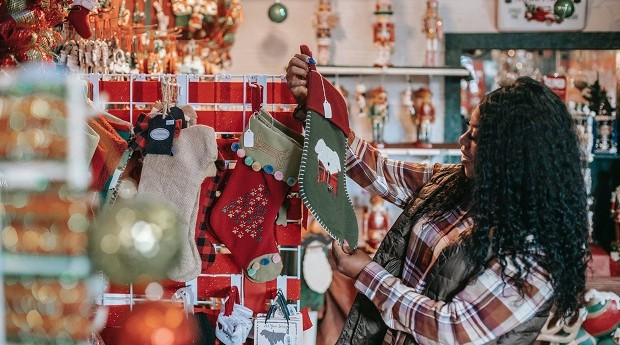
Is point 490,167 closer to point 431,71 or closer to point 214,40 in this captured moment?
point 214,40

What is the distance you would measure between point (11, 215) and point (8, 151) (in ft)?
0.18

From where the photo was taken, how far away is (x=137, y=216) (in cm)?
49

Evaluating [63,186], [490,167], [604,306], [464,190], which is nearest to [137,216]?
[63,186]

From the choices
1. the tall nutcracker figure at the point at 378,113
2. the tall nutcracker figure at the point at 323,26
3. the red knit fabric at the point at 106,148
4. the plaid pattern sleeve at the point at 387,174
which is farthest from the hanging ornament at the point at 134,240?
the tall nutcracker figure at the point at 323,26

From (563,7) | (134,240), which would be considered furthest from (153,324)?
(563,7)

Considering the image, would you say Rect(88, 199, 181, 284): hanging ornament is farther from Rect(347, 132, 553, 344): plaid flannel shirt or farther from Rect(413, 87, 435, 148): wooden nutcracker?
Rect(413, 87, 435, 148): wooden nutcracker

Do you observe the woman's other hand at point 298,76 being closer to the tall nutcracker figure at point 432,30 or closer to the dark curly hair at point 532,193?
the dark curly hair at point 532,193

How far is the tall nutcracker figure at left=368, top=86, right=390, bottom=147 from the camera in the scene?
15.1 ft

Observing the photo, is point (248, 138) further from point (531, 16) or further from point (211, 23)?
point (531, 16)

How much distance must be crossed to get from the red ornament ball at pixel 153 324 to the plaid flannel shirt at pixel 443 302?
111 cm

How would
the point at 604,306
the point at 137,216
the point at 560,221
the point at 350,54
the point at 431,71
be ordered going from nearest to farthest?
the point at 137,216 → the point at 560,221 → the point at 604,306 → the point at 431,71 → the point at 350,54

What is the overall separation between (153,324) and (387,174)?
1571 mm

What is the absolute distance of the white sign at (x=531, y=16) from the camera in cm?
482

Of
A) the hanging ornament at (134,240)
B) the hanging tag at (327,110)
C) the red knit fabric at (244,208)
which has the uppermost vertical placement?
the hanging tag at (327,110)
